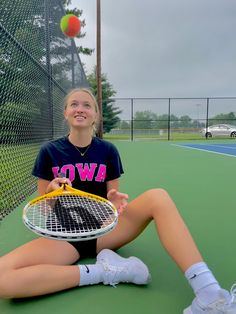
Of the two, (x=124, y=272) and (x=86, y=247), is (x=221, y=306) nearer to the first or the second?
(x=124, y=272)

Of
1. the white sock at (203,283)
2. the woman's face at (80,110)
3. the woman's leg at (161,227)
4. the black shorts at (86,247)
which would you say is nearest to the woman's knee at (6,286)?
the black shorts at (86,247)

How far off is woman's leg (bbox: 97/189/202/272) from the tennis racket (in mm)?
197

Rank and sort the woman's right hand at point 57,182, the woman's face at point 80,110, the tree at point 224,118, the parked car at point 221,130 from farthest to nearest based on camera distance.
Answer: the parked car at point 221,130, the tree at point 224,118, the woman's face at point 80,110, the woman's right hand at point 57,182

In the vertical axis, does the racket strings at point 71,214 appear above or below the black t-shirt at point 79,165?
below

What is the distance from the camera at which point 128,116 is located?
691 inches

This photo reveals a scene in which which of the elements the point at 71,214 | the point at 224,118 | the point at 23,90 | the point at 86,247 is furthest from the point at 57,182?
the point at 224,118

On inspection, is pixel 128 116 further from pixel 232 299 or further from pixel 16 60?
pixel 232 299

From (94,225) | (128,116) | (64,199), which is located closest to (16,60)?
(64,199)

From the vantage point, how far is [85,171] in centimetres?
165

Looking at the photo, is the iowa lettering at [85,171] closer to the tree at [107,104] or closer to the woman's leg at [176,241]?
the woman's leg at [176,241]

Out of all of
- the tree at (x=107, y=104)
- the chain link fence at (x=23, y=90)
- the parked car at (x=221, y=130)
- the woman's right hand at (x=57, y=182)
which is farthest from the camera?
the tree at (x=107, y=104)

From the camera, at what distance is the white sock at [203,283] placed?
1105 millimetres

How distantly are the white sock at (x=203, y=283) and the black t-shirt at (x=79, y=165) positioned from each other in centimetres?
66

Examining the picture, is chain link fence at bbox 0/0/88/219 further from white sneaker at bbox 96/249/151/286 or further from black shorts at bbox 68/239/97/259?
white sneaker at bbox 96/249/151/286
